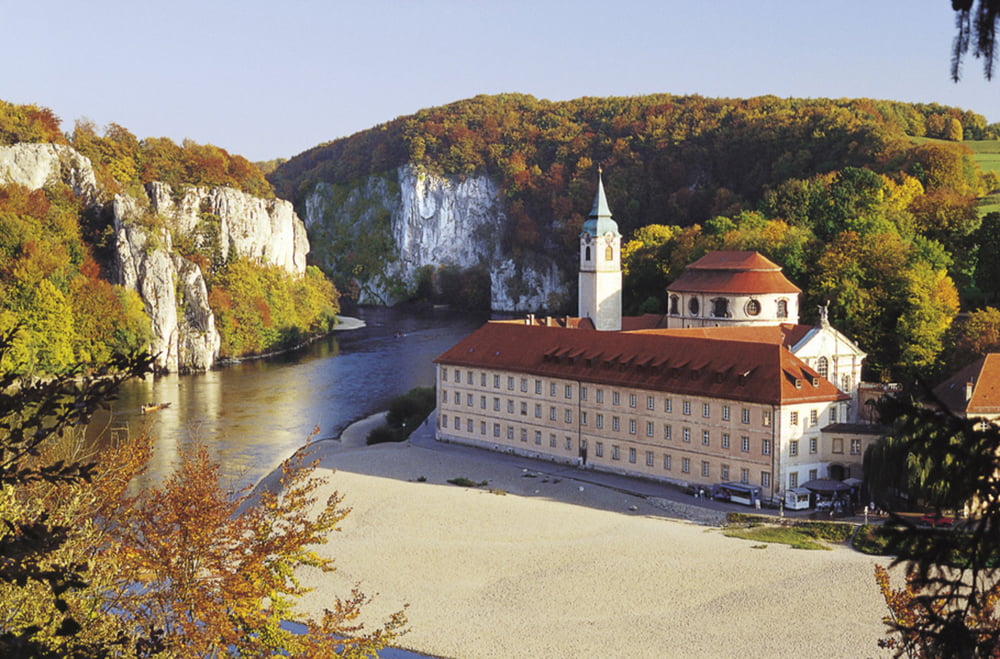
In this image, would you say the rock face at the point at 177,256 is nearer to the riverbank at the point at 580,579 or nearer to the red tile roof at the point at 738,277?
the red tile roof at the point at 738,277

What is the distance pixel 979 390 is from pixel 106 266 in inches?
3028

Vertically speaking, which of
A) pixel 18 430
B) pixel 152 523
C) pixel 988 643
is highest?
pixel 18 430

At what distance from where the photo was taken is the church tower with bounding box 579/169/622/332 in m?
65.6

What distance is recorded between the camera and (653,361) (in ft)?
167

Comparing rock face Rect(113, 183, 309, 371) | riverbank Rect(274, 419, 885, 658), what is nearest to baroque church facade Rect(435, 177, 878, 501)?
riverbank Rect(274, 419, 885, 658)

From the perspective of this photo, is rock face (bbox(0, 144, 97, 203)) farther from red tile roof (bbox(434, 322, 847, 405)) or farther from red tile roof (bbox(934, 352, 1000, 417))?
red tile roof (bbox(934, 352, 1000, 417))

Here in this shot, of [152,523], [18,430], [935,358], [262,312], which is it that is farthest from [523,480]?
[262,312]

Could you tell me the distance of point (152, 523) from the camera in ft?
63.4

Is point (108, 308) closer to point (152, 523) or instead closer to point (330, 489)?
point (330, 489)

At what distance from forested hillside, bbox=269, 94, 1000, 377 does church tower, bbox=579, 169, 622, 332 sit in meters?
12.1

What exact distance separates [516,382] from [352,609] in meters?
37.5

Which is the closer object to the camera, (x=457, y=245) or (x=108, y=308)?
(x=108, y=308)

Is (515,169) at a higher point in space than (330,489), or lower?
higher

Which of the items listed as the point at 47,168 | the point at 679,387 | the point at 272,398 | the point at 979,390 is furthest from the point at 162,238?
the point at 979,390
